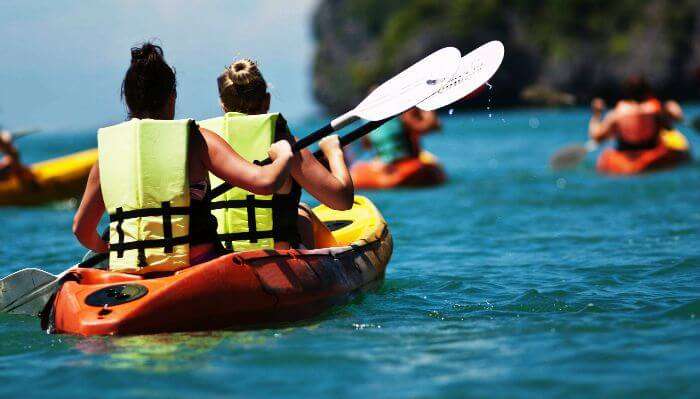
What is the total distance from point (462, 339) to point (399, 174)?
25.8 ft

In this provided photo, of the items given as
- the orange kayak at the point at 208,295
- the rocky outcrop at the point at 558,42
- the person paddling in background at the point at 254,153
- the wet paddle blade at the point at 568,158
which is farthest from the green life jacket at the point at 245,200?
the rocky outcrop at the point at 558,42

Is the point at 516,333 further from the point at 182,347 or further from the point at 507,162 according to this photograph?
the point at 507,162

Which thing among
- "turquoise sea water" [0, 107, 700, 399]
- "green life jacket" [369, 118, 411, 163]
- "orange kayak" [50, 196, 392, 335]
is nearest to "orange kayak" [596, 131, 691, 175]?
"green life jacket" [369, 118, 411, 163]

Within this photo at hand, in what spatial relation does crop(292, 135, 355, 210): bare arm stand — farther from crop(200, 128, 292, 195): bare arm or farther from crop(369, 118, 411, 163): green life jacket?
crop(369, 118, 411, 163): green life jacket

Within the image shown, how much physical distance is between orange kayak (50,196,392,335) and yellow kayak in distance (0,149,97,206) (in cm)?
788

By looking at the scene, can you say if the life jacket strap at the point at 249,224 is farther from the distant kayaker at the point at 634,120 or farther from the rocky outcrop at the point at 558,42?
the rocky outcrop at the point at 558,42

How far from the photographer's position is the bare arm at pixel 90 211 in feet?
14.1

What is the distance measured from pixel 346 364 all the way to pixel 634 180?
28.3ft

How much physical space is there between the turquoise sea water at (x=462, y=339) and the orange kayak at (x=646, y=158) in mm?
→ 4299

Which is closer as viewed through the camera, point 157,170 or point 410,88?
point 157,170

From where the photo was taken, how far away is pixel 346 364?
3615 millimetres

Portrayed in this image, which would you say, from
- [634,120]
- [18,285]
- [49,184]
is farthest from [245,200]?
[634,120]

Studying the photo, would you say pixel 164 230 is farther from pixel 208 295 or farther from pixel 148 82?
pixel 148 82

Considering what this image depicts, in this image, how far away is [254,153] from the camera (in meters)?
4.46
